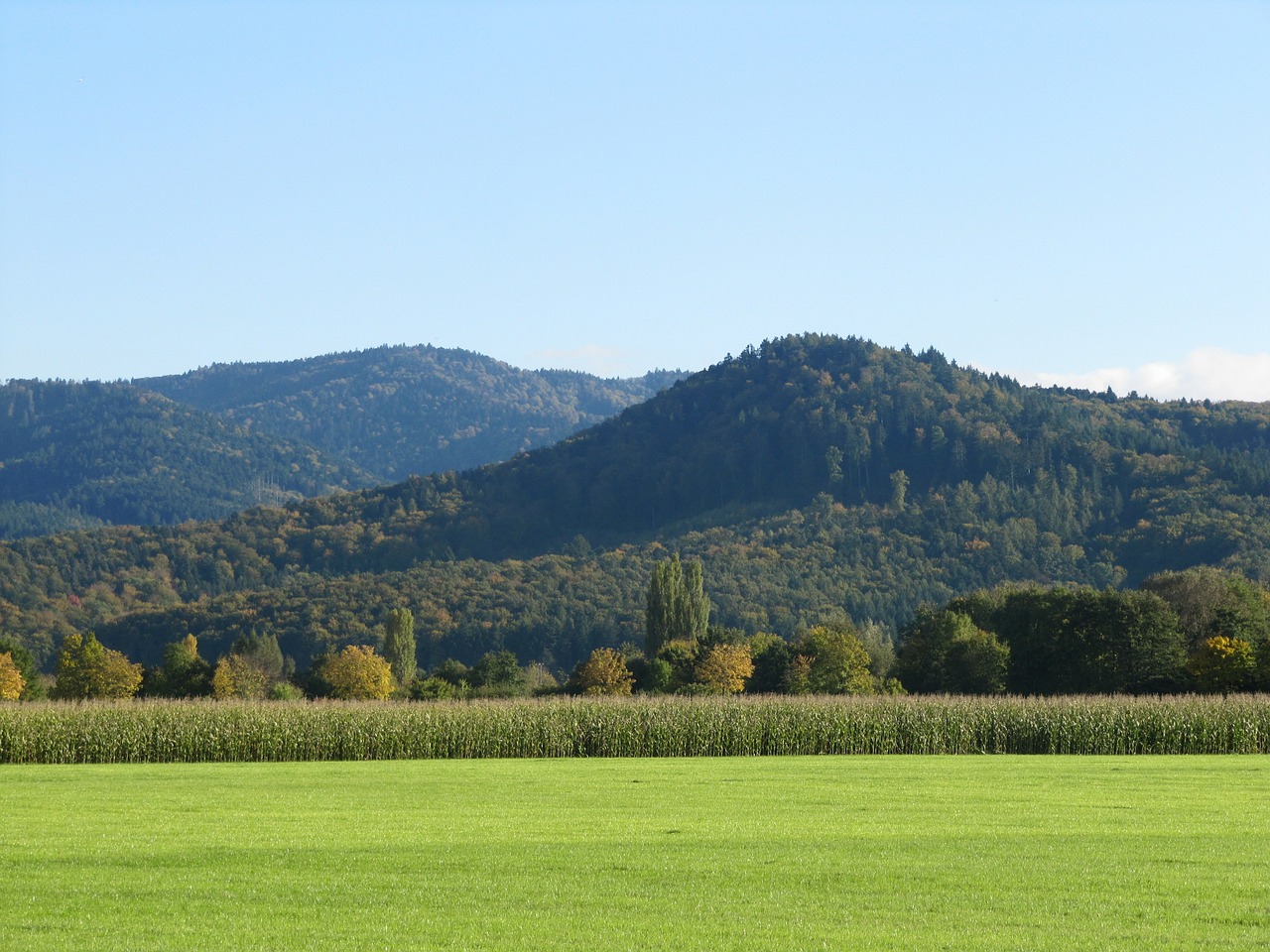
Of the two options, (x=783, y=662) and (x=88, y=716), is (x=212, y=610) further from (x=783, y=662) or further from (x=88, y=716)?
(x=88, y=716)

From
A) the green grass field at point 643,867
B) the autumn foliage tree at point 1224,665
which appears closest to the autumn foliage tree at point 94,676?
the green grass field at point 643,867

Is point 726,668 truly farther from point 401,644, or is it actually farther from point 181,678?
point 181,678

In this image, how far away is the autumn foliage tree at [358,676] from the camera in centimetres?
8638

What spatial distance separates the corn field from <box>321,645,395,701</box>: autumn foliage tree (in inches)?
1579

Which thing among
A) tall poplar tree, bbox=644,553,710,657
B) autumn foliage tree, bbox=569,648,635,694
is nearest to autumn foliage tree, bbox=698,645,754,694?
autumn foliage tree, bbox=569,648,635,694

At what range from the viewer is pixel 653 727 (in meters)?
45.9

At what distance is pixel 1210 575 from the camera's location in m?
78.4

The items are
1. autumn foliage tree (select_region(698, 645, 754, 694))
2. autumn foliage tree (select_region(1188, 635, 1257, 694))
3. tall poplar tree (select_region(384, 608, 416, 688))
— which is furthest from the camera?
tall poplar tree (select_region(384, 608, 416, 688))

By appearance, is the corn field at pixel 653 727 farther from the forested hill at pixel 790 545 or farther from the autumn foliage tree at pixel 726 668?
the forested hill at pixel 790 545

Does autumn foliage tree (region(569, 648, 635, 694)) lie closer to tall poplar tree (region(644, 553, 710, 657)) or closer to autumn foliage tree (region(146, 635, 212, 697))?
tall poplar tree (region(644, 553, 710, 657))

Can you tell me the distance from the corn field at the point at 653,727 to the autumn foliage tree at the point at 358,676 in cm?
4010

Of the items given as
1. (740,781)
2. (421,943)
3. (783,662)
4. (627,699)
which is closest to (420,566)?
(783,662)

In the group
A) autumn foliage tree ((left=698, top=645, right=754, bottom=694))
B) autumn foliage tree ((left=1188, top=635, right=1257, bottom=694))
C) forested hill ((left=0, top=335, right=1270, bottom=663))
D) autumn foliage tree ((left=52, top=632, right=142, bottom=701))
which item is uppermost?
forested hill ((left=0, top=335, right=1270, bottom=663))

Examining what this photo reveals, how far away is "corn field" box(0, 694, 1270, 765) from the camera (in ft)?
145
